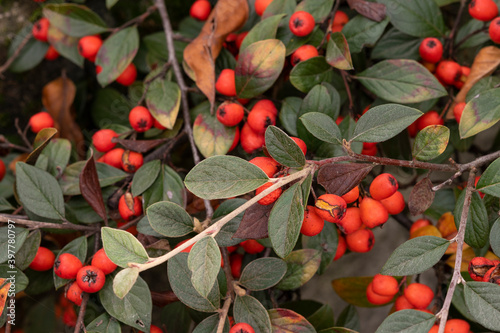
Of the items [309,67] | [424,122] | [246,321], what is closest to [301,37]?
[309,67]

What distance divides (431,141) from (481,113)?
0.26 meters

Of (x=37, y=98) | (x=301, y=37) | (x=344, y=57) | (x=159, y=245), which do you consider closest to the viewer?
(x=159, y=245)

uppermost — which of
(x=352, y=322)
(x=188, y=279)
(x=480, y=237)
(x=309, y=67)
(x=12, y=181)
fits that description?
(x=309, y=67)

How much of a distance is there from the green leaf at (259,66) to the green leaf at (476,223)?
69cm

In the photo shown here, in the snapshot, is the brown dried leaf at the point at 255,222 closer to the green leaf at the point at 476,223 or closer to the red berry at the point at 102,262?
the red berry at the point at 102,262

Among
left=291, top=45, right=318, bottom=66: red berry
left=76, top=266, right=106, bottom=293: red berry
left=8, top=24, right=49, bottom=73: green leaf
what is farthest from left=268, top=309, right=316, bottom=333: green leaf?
left=8, top=24, right=49, bottom=73: green leaf

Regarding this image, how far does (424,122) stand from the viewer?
1511 millimetres

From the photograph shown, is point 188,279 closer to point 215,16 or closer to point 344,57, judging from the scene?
point 344,57

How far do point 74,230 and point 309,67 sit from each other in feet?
3.11

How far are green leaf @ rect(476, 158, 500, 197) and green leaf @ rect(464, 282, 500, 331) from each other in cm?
23

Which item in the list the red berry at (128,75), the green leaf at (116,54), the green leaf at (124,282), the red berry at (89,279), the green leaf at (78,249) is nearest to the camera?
the green leaf at (124,282)

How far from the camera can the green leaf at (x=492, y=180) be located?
1.05 metres

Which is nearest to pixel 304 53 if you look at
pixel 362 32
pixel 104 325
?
pixel 362 32

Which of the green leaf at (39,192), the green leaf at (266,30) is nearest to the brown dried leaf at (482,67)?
the green leaf at (266,30)
